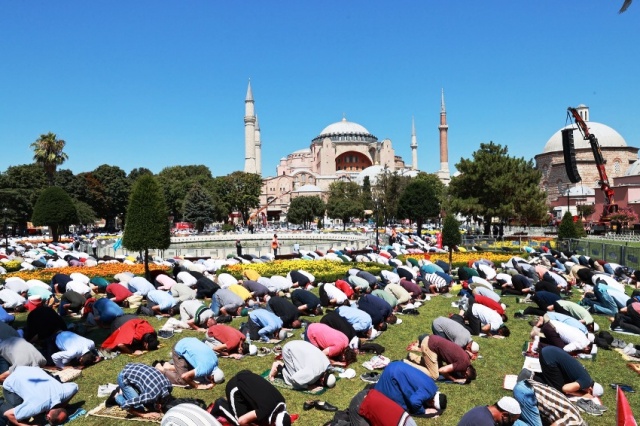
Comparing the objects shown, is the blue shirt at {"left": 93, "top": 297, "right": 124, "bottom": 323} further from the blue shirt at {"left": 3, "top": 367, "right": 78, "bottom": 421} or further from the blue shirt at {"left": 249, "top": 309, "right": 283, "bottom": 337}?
the blue shirt at {"left": 3, "top": 367, "right": 78, "bottom": 421}

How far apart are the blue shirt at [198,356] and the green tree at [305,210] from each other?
1936 inches

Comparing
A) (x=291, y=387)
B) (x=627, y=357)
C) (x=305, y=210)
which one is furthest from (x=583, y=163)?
(x=291, y=387)

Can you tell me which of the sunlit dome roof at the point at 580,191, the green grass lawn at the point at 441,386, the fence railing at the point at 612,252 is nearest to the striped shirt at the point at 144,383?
the green grass lawn at the point at 441,386

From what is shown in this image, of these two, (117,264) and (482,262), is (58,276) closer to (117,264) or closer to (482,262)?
(117,264)

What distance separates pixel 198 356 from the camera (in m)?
5.94

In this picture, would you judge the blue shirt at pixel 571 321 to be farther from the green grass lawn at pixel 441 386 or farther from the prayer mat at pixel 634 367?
the prayer mat at pixel 634 367

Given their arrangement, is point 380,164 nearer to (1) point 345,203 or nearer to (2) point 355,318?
(1) point 345,203

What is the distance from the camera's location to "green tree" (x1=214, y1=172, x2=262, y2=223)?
51.1 m

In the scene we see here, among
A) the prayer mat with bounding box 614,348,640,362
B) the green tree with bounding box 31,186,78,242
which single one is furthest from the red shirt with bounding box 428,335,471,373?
the green tree with bounding box 31,186,78,242

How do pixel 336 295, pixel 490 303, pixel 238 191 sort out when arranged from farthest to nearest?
pixel 238 191 < pixel 336 295 < pixel 490 303

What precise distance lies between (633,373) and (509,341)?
186 cm

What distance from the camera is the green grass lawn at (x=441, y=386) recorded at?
17.4 feet

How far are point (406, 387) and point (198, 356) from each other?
2.55 m

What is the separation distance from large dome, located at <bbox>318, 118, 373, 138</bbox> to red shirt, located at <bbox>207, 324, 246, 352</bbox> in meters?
91.0
